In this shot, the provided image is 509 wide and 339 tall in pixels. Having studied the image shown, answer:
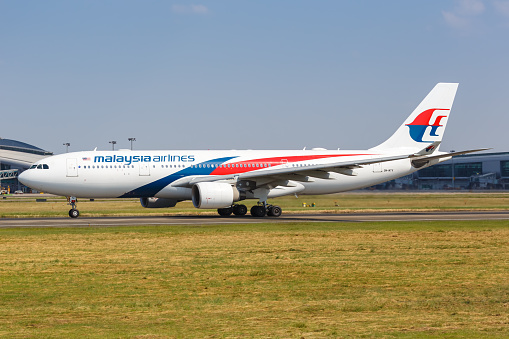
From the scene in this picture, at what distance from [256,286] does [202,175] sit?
2464 centimetres

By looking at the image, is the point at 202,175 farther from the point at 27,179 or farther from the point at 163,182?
the point at 27,179

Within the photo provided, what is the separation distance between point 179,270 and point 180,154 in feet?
75.2

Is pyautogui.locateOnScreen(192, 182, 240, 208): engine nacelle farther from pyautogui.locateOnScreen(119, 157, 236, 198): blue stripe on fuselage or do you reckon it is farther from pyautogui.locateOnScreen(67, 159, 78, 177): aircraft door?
pyautogui.locateOnScreen(67, 159, 78, 177): aircraft door

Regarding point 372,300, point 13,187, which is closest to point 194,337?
point 372,300

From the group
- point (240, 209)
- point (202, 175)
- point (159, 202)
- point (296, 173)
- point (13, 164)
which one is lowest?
point (240, 209)

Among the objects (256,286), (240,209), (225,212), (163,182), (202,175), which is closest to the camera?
(256,286)

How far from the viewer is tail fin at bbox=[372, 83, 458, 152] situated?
4253cm

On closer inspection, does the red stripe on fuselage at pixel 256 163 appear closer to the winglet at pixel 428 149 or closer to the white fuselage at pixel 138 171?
the white fuselage at pixel 138 171

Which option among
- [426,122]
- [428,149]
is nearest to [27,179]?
[428,149]

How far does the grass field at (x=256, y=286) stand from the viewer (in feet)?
31.9

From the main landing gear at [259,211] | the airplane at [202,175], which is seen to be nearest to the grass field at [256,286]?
the airplane at [202,175]

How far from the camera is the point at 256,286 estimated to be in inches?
525

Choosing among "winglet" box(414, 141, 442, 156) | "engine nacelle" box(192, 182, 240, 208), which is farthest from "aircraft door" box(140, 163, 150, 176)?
"winglet" box(414, 141, 442, 156)

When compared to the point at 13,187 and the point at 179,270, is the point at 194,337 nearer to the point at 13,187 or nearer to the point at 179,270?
the point at 179,270
